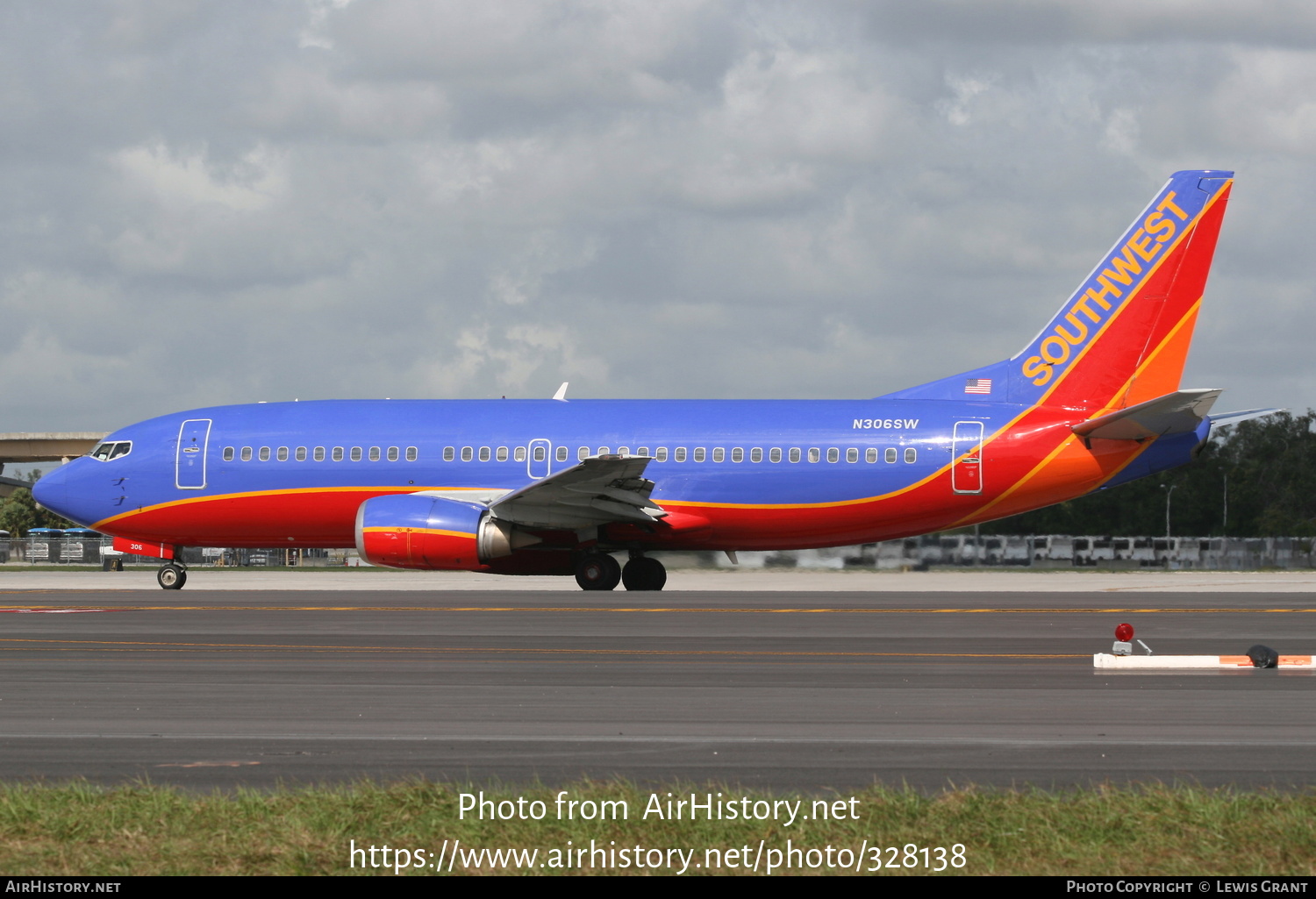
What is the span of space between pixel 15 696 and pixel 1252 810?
34.4ft

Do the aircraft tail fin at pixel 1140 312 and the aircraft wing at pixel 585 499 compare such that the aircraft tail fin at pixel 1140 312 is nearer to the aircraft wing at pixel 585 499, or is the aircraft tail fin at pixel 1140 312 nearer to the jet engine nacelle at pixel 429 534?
the aircraft wing at pixel 585 499

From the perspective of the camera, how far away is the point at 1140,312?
104ft

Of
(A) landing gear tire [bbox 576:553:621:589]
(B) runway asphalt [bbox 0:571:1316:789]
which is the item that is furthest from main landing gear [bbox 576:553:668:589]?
(B) runway asphalt [bbox 0:571:1316:789]

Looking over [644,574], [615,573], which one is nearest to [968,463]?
[644,574]

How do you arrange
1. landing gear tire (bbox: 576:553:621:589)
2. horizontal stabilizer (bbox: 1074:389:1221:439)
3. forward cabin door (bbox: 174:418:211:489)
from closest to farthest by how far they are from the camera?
horizontal stabilizer (bbox: 1074:389:1221:439) → landing gear tire (bbox: 576:553:621:589) → forward cabin door (bbox: 174:418:211:489)

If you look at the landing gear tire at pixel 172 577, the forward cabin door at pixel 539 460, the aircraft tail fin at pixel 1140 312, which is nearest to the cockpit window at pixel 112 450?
the landing gear tire at pixel 172 577

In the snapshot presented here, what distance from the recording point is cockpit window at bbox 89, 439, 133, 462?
3403 cm

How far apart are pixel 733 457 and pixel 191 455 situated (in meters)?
12.6

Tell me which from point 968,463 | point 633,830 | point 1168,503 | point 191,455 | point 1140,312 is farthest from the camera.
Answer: point 1168,503

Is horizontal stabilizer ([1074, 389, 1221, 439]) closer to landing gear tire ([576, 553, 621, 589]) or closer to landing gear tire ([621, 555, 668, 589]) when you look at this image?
landing gear tire ([621, 555, 668, 589])

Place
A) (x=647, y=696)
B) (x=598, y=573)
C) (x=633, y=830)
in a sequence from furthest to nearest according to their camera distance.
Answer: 1. (x=598, y=573)
2. (x=647, y=696)
3. (x=633, y=830)

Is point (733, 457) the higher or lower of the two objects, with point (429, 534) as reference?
higher

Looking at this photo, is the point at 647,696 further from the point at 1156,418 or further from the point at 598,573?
the point at 1156,418

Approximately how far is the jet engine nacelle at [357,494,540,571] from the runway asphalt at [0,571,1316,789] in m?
4.96
